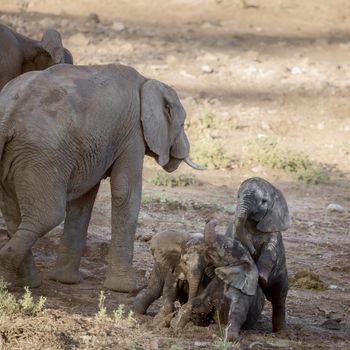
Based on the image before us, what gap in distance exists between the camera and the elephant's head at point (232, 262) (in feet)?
23.0

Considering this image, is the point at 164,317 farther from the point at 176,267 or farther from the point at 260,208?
the point at 260,208

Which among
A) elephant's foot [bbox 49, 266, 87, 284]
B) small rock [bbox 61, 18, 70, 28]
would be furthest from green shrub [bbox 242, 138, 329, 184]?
small rock [bbox 61, 18, 70, 28]

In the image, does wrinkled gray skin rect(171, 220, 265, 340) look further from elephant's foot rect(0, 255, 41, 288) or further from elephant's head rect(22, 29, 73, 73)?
elephant's head rect(22, 29, 73, 73)

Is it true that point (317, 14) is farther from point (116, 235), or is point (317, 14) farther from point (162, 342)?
point (162, 342)

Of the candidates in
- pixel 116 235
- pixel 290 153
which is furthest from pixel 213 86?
pixel 116 235

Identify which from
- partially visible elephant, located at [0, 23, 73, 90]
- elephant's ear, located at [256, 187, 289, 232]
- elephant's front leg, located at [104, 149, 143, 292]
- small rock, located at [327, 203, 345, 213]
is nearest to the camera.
Result: elephant's ear, located at [256, 187, 289, 232]

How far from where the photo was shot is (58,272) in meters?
8.92

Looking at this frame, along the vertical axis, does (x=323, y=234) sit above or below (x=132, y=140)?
below

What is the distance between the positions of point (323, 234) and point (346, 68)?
7.30 meters

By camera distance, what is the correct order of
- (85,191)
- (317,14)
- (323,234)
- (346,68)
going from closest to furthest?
1. (85,191)
2. (323,234)
3. (346,68)
4. (317,14)

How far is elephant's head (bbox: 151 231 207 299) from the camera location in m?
7.13

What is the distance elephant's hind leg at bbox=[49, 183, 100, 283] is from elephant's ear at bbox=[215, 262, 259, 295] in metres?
2.07

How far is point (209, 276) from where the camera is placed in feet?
23.8

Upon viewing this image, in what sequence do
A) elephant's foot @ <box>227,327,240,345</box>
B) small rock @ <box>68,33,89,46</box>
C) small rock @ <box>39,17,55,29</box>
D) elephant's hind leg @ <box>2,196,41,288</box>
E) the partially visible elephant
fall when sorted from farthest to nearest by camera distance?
small rock @ <box>39,17,55,29</box>
small rock @ <box>68,33,89,46</box>
the partially visible elephant
elephant's hind leg @ <box>2,196,41,288</box>
elephant's foot @ <box>227,327,240,345</box>
